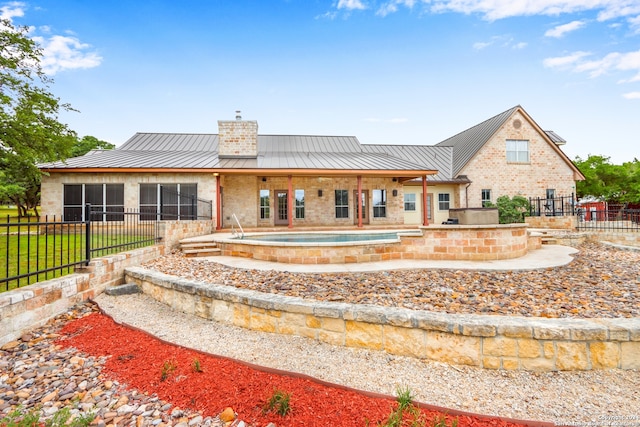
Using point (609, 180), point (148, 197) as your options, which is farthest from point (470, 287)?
point (609, 180)

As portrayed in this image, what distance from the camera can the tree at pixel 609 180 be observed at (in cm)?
2406

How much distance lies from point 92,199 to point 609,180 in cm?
3759

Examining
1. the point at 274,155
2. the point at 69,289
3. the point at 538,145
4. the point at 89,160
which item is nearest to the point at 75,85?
the point at 89,160

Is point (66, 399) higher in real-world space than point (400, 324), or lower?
lower

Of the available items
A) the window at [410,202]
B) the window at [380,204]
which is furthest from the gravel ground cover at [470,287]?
the window at [410,202]

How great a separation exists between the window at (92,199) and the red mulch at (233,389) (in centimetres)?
1191

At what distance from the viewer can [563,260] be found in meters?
6.94

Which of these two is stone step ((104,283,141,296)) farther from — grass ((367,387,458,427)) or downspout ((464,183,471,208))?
downspout ((464,183,471,208))

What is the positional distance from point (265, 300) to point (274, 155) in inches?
589

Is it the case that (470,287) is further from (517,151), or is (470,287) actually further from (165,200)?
(517,151)

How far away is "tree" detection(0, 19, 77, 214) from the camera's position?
10344mm

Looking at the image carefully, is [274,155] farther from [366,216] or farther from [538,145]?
[538,145]

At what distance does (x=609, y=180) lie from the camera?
25406 mm

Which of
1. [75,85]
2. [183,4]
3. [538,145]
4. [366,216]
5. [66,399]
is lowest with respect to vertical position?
[66,399]
